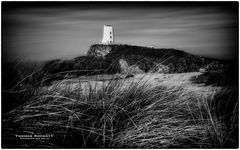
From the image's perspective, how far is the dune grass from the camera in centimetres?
171

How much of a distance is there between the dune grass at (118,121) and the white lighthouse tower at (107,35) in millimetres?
321

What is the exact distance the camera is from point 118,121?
1.73 m

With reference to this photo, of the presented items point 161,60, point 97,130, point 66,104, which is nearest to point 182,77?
point 161,60

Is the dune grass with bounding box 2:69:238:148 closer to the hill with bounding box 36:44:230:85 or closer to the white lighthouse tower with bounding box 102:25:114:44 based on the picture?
the hill with bounding box 36:44:230:85

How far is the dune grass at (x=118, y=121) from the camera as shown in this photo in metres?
1.71

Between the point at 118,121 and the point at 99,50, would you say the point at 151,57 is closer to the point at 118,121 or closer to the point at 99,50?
the point at 99,50

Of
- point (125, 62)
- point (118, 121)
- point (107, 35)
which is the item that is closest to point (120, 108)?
point (118, 121)

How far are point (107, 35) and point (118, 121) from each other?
62cm

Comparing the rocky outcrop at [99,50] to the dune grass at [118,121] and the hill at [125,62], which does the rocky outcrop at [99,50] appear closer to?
the hill at [125,62]

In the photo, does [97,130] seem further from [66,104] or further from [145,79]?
[145,79]

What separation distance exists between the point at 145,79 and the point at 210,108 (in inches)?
19.6

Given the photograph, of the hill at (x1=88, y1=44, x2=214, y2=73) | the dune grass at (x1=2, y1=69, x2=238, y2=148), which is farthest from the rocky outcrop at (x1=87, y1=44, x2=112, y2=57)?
the dune grass at (x1=2, y1=69, x2=238, y2=148)

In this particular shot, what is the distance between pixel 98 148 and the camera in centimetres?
173

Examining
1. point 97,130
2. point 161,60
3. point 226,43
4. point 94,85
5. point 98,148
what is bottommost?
point 98,148
